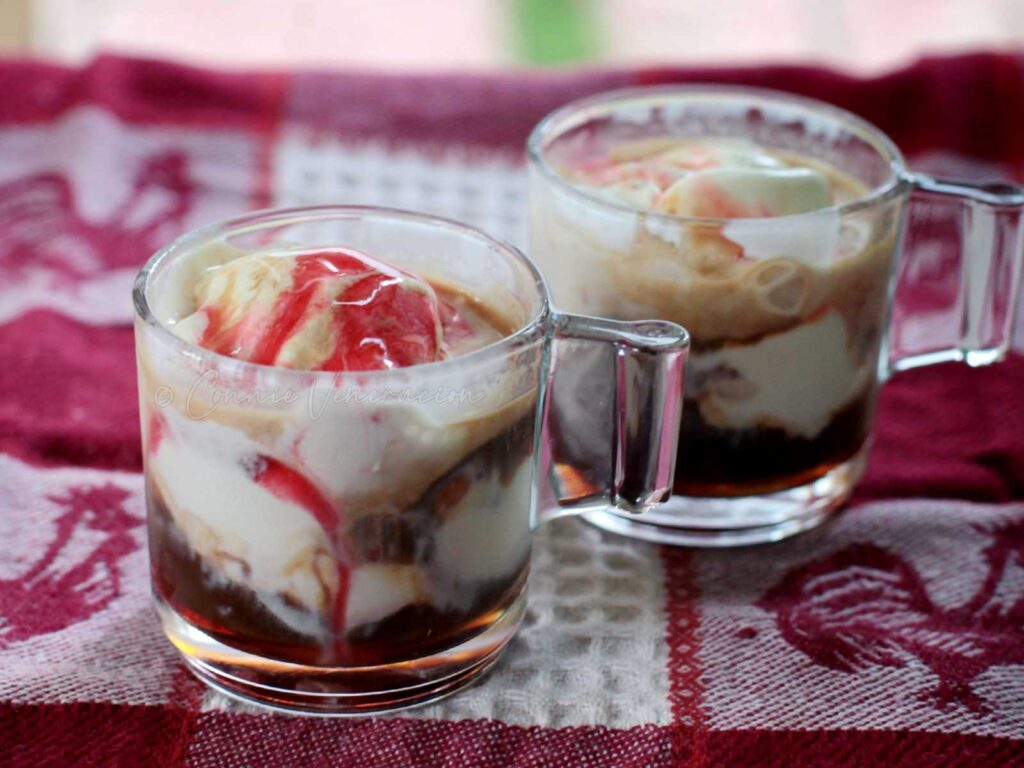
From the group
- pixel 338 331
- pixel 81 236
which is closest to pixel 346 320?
pixel 338 331

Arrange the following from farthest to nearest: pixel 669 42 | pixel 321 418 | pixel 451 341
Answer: pixel 669 42 < pixel 451 341 < pixel 321 418

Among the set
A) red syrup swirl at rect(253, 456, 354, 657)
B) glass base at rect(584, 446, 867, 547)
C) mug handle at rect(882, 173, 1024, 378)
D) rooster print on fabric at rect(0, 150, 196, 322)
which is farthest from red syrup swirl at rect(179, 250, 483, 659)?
rooster print on fabric at rect(0, 150, 196, 322)

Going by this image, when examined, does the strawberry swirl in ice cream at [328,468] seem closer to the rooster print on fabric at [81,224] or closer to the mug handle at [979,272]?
the mug handle at [979,272]

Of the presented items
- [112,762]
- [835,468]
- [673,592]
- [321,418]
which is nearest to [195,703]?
[112,762]

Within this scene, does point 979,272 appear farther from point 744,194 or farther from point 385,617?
point 385,617

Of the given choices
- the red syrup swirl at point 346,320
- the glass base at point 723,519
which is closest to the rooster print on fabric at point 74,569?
the red syrup swirl at point 346,320

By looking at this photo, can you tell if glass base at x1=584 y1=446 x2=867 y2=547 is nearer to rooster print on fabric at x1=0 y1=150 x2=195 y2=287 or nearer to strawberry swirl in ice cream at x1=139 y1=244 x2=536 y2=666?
strawberry swirl in ice cream at x1=139 y1=244 x2=536 y2=666

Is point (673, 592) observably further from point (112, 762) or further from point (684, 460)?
point (112, 762)
